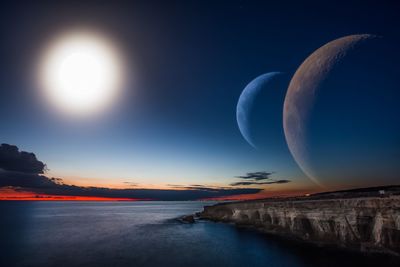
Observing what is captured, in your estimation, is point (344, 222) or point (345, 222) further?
point (344, 222)

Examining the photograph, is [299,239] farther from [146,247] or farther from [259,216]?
[146,247]

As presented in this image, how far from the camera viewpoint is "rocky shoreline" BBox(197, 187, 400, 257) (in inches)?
1145

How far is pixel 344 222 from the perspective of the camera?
115 ft

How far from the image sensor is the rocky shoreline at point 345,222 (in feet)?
95.5

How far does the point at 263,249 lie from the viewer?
3753cm

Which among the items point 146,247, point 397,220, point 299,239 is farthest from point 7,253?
point 397,220

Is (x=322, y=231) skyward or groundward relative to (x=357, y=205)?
groundward

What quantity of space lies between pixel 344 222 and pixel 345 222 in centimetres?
17

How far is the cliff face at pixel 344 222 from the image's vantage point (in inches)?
1144

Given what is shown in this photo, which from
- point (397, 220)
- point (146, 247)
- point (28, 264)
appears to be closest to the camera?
point (397, 220)

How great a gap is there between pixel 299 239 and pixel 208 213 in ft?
189

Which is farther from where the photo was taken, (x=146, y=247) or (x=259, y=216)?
(x=259, y=216)

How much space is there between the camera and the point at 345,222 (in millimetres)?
34844

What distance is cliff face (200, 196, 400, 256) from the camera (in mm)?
29062
